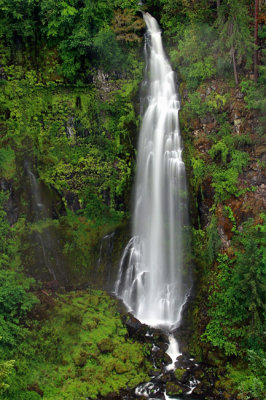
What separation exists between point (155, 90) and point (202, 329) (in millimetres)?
12736

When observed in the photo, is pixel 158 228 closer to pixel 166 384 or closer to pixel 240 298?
pixel 240 298

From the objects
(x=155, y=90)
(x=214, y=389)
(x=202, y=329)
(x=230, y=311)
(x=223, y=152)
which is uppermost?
(x=155, y=90)

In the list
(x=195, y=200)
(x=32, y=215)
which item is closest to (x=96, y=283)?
(x=32, y=215)

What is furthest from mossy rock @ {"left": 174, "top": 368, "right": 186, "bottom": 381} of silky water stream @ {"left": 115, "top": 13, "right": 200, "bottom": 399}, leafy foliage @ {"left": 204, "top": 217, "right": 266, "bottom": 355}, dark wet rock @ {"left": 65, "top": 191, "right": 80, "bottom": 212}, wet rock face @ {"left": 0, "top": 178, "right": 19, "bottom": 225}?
wet rock face @ {"left": 0, "top": 178, "right": 19, "bottom": 225}

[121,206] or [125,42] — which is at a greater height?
[125,42]

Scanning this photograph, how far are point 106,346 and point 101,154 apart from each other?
980cm

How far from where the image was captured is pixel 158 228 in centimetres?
1783

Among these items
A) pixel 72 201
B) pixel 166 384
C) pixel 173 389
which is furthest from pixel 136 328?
pixel 72 201

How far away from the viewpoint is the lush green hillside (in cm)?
1479

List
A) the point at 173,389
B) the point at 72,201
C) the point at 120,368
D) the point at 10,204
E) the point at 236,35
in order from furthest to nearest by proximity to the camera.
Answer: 1. the point at 72,201
2. the point at 10,204
3. the point at 236,35
4. the point at 120,368
5. the point at 173,389

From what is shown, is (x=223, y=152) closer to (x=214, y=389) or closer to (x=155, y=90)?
(x=155, y=90)

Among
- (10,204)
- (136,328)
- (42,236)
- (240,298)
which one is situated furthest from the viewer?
(42,236)

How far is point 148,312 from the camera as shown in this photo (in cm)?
1661

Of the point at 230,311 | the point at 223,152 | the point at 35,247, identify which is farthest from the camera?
the point at 35,247
